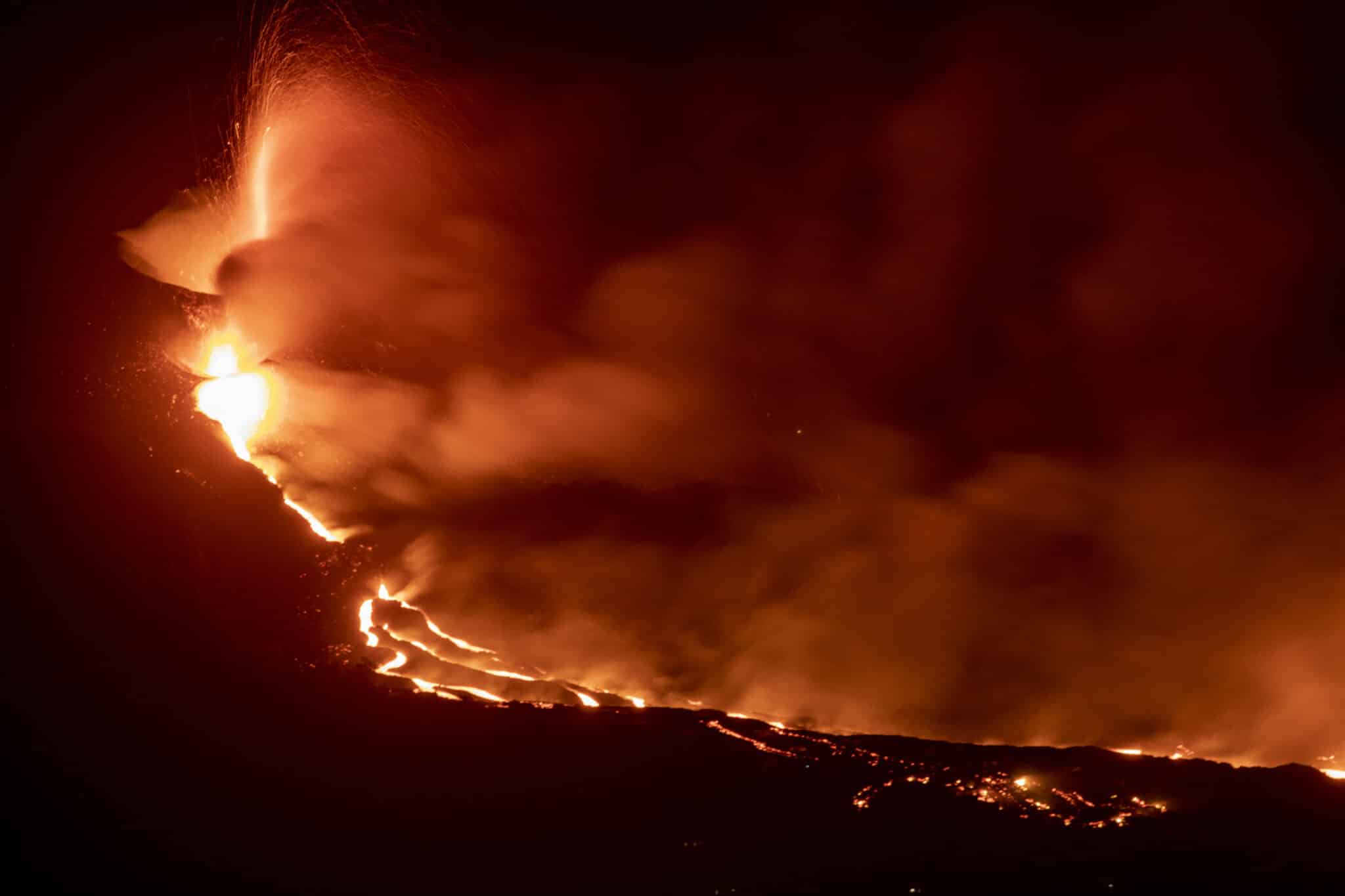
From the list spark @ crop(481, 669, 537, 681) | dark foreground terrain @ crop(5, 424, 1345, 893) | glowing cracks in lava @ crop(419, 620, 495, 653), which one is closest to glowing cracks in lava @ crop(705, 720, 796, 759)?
dark foreground terrain @ crop(5, 424, 1345, 893)

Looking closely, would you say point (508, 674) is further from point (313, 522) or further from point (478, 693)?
point (313, 522)

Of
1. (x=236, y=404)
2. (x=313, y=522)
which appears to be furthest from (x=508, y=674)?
(x=236, y=404)

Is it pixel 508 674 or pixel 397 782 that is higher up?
pixel 508 674

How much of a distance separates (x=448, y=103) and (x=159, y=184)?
1220 mm

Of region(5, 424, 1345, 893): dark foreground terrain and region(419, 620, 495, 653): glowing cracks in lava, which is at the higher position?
region(419, 620, 495, 653): glowing cracks in lava

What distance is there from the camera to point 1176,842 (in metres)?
3.12

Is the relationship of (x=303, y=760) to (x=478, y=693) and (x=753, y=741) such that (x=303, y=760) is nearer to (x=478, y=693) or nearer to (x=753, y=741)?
(x=478, y=693)

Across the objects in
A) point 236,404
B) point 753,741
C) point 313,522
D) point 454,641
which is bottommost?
point 753,741

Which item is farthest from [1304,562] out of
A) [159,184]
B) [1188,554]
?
[159,184]

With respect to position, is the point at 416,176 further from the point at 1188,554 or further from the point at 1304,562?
the point at 1304,562

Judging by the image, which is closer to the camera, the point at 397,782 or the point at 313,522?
the point at 397,782

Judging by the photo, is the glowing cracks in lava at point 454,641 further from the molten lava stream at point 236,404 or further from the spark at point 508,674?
the molten lava stream at point 236,404

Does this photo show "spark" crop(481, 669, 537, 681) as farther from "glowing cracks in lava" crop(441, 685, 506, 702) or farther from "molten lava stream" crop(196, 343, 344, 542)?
"molten lava stream" crop(196, 343, 344, 542)

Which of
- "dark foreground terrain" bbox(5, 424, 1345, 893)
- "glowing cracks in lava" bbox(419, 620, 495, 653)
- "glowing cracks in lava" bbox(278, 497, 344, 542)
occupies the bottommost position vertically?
"dark foreground terrain" bbox(5, 424, 1345, 893)
